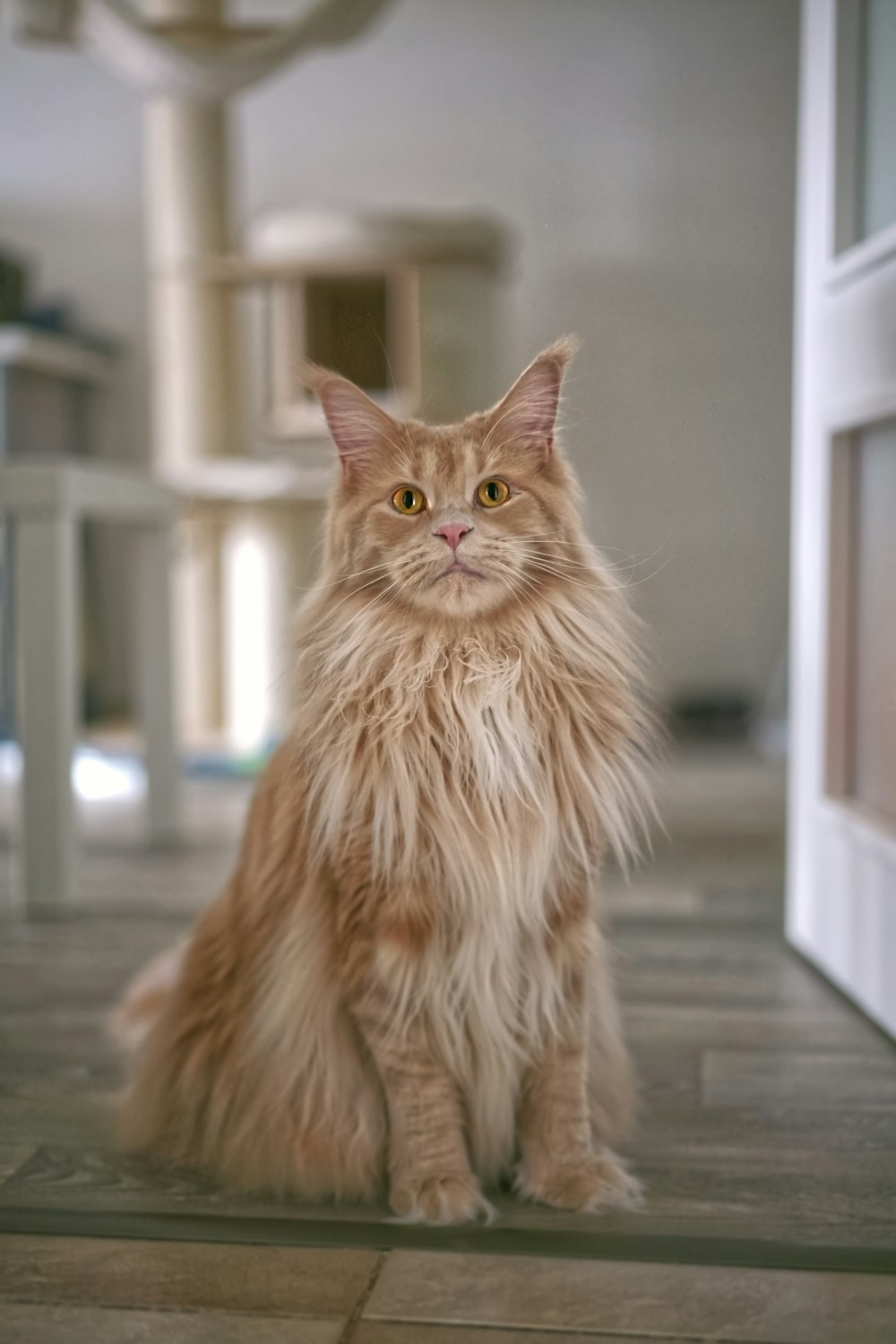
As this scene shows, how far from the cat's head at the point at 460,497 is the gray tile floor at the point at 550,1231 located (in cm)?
48

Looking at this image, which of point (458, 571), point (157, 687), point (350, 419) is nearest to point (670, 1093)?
point (458, 571)

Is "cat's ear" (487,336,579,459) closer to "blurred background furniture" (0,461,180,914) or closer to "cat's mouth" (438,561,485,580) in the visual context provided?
"cat's mouth" (438,561,485,580)

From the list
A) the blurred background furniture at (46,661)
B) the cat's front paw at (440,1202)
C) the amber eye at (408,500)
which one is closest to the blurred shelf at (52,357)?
the blurred background furniture at (46,661)

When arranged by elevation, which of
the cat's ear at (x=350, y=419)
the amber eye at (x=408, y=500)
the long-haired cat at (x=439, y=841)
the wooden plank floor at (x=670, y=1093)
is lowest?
the wooden plank floor at (x=670, y=1093)

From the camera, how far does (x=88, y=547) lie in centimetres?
402

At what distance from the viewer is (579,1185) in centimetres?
97

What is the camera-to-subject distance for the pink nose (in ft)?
2.83

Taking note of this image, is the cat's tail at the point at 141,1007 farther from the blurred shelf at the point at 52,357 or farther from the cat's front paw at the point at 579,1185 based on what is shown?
the blurred shelf at the point at 52,357

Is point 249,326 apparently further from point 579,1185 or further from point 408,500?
point 579,1185

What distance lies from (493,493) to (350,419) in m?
0.12

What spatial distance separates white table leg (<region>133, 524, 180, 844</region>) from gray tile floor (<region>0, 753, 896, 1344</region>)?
3.19ft

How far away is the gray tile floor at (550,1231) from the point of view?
0.82 m

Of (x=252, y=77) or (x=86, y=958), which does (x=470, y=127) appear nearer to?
(x=252, y=77)

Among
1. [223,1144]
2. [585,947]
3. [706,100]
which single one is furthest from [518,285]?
[223,1144]
